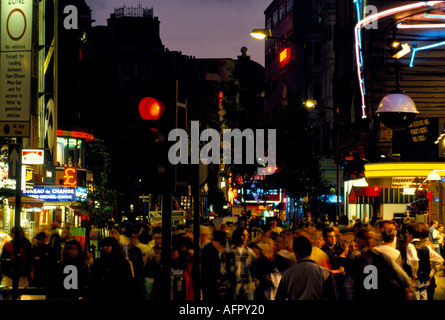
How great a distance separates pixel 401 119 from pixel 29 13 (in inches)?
449

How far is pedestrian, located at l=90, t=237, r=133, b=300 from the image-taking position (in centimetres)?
1185

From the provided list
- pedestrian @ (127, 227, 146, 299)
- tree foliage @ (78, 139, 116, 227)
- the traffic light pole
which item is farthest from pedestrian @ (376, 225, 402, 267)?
tree foliage @ (78, 139, 116, 227)

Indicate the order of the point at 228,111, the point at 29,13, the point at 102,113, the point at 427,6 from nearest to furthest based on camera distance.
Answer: the point at 427,6 < the point at 29,13 < the point at 228,111 < the point at 102,113

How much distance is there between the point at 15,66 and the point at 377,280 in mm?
13473

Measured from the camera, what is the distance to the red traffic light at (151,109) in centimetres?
945

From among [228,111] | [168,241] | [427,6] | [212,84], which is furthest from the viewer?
[212,84]

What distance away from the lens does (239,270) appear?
12.2m

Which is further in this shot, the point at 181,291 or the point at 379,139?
the point at 379,139

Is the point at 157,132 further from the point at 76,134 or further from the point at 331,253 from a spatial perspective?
the point at 76,134

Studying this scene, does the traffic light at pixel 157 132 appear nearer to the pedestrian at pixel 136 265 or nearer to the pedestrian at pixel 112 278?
the pedestrian at pixel 112 278

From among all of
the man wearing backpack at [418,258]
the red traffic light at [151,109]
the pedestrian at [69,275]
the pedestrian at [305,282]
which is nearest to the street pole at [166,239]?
the red traffic light at [151,109]

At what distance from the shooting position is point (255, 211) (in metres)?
70.2

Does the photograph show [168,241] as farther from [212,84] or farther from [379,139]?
[212,84]
